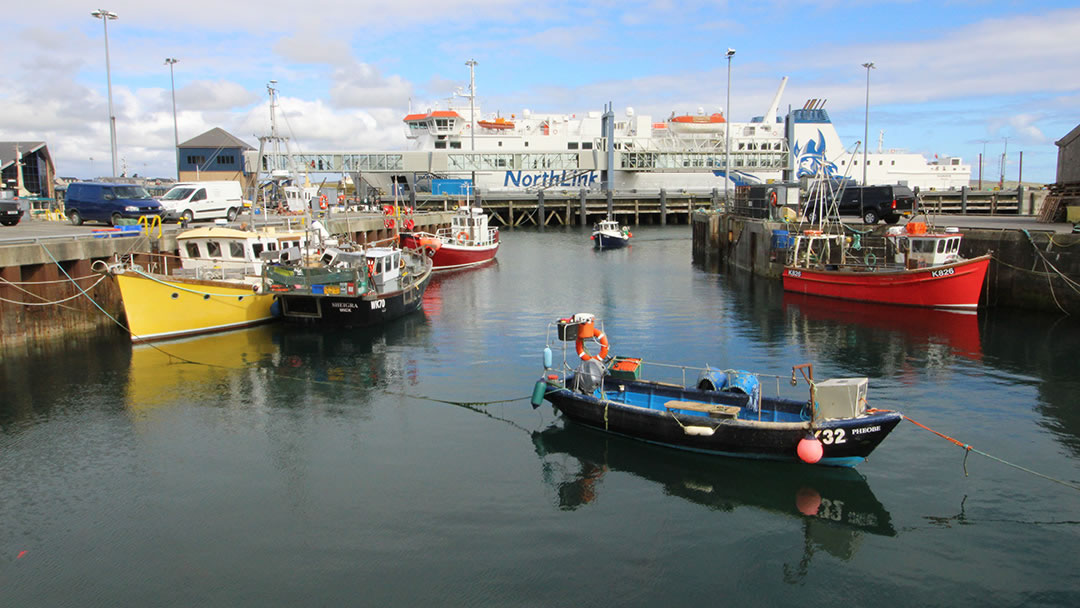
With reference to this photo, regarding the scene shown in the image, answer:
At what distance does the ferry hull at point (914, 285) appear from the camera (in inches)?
1120

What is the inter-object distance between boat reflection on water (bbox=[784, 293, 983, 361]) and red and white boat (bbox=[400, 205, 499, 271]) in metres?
22.1

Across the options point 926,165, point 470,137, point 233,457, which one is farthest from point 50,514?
point 926,165

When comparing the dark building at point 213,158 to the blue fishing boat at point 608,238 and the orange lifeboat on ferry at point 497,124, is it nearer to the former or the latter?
the orange lifeboat on ferry at point 497,124

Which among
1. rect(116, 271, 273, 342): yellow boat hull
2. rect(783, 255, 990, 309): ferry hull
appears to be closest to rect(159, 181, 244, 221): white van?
rect(116, 271, 273, 342): yellow boat hull

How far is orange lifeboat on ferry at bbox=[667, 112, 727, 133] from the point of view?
94562 millimetres

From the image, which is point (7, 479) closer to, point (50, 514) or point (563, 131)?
point (50, 514)

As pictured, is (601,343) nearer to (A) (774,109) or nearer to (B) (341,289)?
(B) (341,289)

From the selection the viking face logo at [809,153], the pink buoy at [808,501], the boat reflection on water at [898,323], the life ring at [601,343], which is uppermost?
the viking face logo at [809,153]

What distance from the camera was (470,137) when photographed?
298ft

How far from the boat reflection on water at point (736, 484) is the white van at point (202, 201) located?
2838 cm

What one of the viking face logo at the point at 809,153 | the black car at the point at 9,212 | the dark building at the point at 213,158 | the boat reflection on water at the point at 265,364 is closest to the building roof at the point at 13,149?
the dark building at the point at 213,158

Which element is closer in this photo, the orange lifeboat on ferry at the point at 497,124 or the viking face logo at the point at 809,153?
the orange lifeboat on ferry at the point at 497,124

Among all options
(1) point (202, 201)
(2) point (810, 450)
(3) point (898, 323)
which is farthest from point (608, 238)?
(2) point (810, 450)

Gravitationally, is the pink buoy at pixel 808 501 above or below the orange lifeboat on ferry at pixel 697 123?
below
